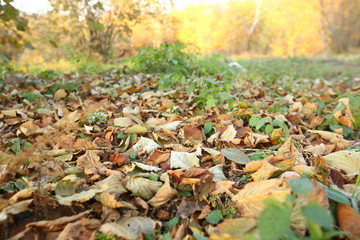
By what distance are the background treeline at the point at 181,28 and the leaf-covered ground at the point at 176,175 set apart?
49.0 inches

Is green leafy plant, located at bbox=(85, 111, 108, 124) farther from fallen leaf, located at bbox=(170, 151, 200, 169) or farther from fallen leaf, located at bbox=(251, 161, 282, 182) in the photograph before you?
fallen leaf, located at bbox=(251, 161, 282, 182)

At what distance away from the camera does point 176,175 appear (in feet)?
3.85

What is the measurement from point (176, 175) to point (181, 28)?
11.3 m

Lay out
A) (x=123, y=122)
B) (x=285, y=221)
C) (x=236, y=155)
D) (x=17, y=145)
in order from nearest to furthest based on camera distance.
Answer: (x=285, y=221), (x=236, y=155), (x=17, y=145), (x=123, y=122)

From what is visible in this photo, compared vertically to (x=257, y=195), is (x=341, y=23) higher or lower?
higher

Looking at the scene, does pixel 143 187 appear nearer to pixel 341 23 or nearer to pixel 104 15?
pixel 104 15

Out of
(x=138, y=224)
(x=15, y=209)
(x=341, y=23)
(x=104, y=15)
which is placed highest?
(x=104, y=15)

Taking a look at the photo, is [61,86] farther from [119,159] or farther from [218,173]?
[218,173]

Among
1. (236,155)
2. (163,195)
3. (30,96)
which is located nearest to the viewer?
(163,195)

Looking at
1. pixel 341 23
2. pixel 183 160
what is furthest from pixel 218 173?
pixel 341 23

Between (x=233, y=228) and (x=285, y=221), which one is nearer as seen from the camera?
(x=285, y=221)

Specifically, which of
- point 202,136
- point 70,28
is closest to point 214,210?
point 202,136

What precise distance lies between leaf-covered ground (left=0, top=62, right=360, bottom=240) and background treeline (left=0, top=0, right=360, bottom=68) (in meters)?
1.24

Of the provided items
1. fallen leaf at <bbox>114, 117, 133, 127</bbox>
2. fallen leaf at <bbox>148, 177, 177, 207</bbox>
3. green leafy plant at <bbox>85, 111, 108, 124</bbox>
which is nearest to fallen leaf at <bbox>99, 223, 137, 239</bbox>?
fallen leaf at <bbox>148, 177, 177, 207</bbox>
